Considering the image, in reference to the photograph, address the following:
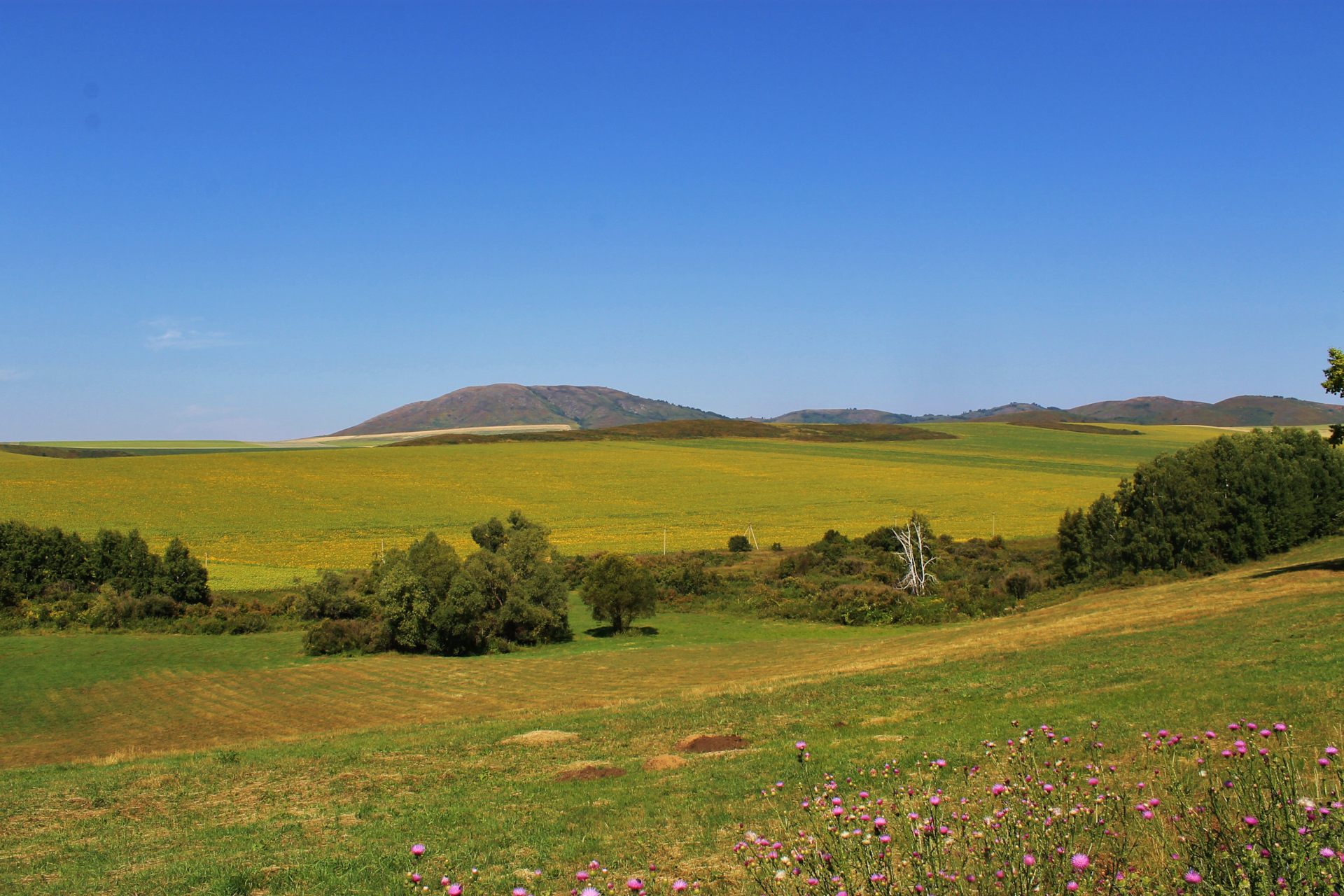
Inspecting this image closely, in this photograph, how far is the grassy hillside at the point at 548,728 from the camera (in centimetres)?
913

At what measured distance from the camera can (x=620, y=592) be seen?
141 ft

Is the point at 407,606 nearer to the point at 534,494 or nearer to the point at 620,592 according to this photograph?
the point at 620,592

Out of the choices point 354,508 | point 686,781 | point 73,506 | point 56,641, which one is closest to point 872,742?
point 686,781

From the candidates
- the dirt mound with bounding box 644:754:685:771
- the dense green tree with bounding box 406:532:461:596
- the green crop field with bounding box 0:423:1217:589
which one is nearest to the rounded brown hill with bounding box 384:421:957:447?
the green crop field with bounding box 0:423:1217:589

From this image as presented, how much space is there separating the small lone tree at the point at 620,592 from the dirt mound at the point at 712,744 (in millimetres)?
27601

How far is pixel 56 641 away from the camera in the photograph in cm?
3781

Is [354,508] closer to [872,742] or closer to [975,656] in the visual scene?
[975,656]

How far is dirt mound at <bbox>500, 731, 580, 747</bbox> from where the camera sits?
16712mm

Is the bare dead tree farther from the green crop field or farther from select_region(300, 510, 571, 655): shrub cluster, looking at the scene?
select_region(300, 510, 571, 655): shrub cluster

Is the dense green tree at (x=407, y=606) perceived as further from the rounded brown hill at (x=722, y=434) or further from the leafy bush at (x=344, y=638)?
the rounded brown hill at (x=722, y=434)

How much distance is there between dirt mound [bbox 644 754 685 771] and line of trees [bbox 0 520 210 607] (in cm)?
4223

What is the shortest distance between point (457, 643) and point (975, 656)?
2514 cm

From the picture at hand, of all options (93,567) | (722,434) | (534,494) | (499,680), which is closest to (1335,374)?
(499,680)

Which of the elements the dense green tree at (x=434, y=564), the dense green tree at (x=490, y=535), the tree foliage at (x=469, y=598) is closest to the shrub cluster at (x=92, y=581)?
→ the tree foliage at (x=469, y=598)
